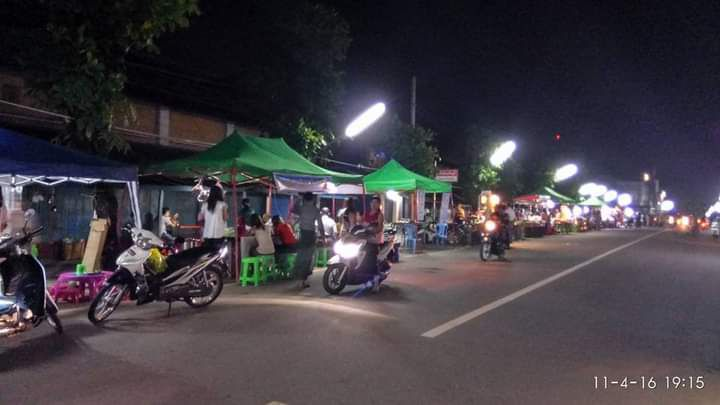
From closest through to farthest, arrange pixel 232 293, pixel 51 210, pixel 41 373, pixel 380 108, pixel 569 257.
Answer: pixel 41 373 < pixel 232 293 < pixel 51 210 < pixel 569 257 < pixel 380 108

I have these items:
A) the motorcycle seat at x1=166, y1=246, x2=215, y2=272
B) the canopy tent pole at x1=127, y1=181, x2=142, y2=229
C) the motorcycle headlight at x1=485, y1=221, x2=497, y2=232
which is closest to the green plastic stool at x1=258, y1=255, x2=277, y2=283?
the canopy tent pole at x1=127, y1=181, x2=142, y2=229

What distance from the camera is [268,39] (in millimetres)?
17531

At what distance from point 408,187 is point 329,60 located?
4.80m

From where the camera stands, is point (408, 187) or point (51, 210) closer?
point (51, 210)

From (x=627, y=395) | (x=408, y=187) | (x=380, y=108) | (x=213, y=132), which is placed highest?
(x=380, y=108)

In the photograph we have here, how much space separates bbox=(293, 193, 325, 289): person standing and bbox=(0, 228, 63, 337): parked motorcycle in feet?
16.1

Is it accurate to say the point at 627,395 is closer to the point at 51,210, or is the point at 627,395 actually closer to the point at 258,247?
the point at 258,247

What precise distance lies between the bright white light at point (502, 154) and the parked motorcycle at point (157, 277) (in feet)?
84.7

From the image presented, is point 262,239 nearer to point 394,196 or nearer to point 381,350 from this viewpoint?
point 381,350

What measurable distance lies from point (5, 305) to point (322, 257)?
8743mm

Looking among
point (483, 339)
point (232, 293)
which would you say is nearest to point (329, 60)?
point (232, 293)

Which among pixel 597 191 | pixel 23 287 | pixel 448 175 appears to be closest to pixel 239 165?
pixel 23 287

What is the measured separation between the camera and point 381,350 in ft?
20.8

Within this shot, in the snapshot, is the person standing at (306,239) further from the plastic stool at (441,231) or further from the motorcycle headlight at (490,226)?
the plastic stool at (441,231)
